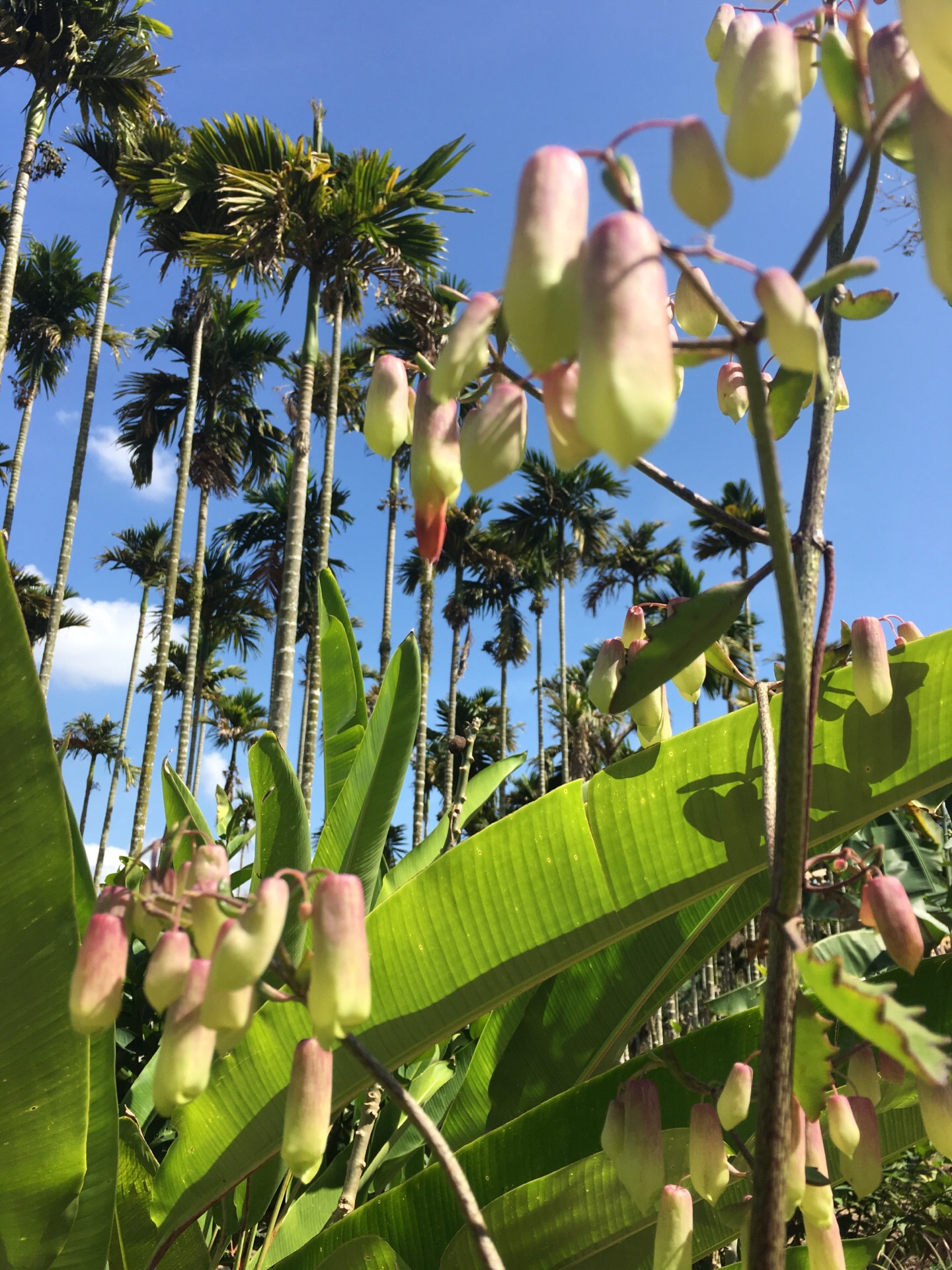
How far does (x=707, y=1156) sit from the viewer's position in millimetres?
750

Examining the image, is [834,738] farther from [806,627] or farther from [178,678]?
[178,678]

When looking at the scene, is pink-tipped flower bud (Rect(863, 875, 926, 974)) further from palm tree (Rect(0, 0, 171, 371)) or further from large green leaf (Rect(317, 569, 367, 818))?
palm tree (Rect(0, 0, 171, 371))

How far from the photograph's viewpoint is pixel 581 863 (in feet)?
3.55

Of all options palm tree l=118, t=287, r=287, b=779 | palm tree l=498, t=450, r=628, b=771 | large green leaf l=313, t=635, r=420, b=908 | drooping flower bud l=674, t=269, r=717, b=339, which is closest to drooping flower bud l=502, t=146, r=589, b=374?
drooping flower bud l=674, t=269, r=717, b=339

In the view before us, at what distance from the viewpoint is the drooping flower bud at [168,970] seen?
567 mm

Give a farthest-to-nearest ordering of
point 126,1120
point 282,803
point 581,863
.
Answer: point 282,803, point 126,1120, point 581,863

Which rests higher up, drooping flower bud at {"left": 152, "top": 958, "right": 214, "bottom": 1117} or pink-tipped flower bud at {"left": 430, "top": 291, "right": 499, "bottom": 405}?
pink-tipped flower bud at {"left": 430, "top": 291, "right": 499, "bottom": 405}

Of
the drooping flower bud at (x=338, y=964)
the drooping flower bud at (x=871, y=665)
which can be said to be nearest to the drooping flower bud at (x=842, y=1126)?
the drooping flower bud at (x=871, y=665)

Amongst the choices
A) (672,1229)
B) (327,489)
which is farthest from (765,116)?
(327,489)

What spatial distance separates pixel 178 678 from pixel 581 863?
24.6 m

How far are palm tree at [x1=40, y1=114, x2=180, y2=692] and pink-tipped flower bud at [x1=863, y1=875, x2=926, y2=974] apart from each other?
38.9 ft

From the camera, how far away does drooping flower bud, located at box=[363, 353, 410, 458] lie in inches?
26.6

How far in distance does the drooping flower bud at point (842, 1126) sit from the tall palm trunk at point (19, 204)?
36.4 ft

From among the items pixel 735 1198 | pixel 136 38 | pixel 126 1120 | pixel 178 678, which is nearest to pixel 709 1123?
pixel 735 1198
